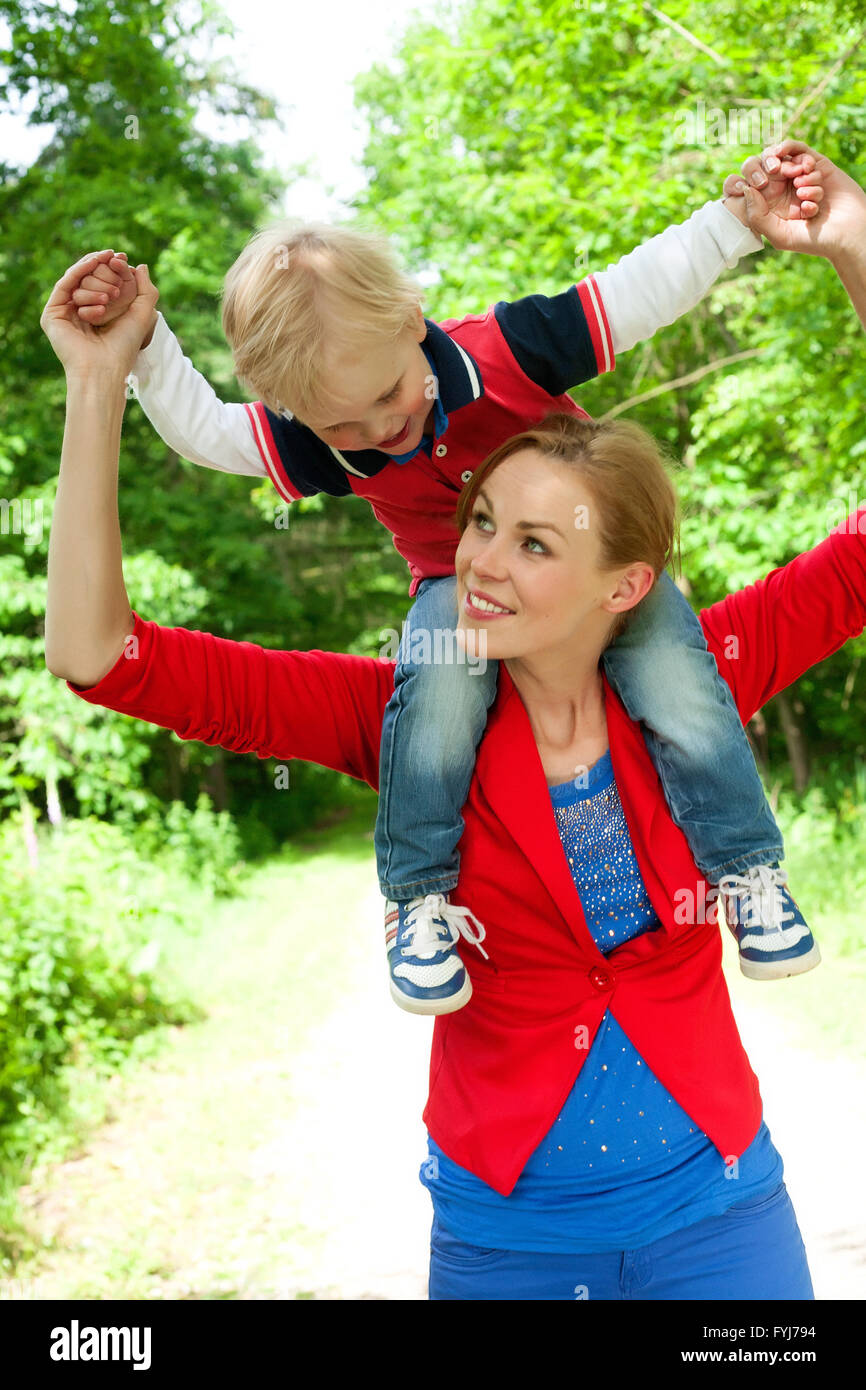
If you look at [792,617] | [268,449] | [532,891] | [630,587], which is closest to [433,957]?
[532,891]

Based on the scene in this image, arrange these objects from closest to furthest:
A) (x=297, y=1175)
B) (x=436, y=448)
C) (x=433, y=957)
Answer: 1. (x=433, y=957)
2. (x=436, y=448)
3. (x=297, y=1175)

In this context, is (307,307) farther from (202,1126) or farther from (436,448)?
(202,1126)

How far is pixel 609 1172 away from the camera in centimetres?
166

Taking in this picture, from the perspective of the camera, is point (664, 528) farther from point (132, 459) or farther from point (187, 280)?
point (132, 459)

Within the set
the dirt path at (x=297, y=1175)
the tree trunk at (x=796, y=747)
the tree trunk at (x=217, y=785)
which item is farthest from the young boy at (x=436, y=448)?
the tree trunk at (x=217, y=785)

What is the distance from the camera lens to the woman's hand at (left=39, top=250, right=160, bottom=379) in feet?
5.15

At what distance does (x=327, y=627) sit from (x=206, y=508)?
5079 millimetres

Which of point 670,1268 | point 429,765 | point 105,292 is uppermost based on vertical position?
point 105,292

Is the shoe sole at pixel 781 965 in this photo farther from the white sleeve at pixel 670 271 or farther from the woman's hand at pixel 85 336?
the woman's hand at pixel 85 336

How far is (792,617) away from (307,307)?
93 cm

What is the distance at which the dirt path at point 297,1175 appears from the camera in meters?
4.75

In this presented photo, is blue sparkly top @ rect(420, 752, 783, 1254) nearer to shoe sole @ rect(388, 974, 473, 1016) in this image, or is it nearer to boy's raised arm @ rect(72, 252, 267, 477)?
shoe sole @ rect(388, 974, 473, 1016)

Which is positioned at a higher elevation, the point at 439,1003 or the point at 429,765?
the point at 429,765
